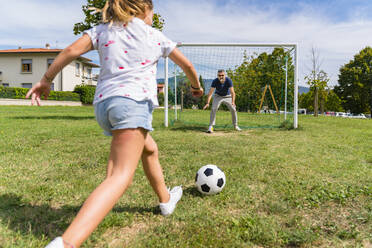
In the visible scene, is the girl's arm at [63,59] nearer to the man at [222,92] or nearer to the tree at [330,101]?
the man at [222,92]

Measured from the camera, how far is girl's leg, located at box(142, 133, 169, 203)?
2.14 meters

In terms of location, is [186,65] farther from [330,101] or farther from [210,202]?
[330,101]

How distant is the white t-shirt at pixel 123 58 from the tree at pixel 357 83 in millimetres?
40064

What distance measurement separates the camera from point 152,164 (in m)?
2.21

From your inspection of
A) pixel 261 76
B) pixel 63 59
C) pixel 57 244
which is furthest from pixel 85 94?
pixel 57 244

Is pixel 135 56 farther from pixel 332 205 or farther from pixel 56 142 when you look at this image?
pixel 56 142

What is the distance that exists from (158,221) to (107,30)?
1.55 metres

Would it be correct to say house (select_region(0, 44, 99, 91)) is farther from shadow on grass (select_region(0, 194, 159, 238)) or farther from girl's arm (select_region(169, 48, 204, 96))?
girl's arm (select_region(169, 48, 204, 96))

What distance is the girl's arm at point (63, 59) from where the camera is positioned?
67.9 inches

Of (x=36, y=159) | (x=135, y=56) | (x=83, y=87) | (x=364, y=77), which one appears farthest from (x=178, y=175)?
(x=364, y=77)

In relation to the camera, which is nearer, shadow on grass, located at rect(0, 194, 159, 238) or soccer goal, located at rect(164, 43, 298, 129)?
shadow on grass, located at rect(0, 194, 159, 238)

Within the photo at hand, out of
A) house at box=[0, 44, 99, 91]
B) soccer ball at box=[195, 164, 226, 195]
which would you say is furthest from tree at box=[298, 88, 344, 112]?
soccer ball at box=[195, 164, 226, 195]

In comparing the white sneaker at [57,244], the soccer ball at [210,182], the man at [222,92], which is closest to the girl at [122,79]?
the white sneaker at [57,244]

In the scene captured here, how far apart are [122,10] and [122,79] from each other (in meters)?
0.46
